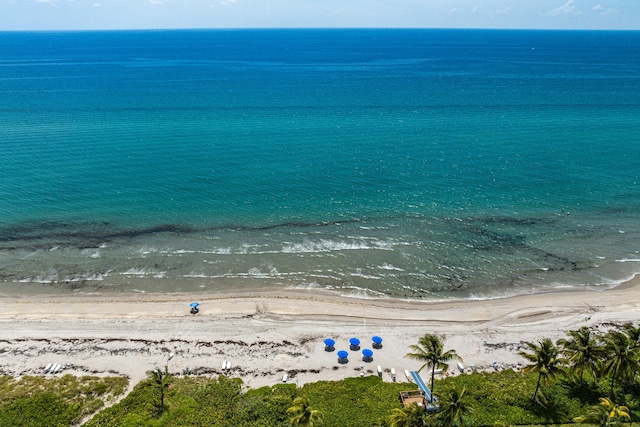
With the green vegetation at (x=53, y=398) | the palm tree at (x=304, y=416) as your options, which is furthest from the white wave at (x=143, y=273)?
the palm tree at (x=304, y=416)

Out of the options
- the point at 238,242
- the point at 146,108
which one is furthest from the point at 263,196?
the point at 146,108

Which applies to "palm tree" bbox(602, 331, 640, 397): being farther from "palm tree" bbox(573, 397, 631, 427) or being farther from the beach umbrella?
the beach umbrella

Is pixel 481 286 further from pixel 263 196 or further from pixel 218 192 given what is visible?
pixel 218 192

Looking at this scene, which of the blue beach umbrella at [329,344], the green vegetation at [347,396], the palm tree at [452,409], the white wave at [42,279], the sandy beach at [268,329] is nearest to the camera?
the palm tree at [452,409]

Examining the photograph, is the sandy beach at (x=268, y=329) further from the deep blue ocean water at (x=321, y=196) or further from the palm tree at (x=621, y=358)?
the palm tree at (x=621, y=358)

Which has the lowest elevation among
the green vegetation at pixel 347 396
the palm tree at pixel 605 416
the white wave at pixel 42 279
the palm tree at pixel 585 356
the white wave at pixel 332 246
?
the green vegetation at pixel 347 396

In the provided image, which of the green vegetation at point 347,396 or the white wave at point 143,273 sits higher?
the white wave at point 143,273

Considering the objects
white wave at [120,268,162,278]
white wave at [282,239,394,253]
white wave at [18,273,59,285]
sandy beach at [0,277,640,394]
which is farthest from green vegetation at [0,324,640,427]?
white wave at [282,239,394,253]
